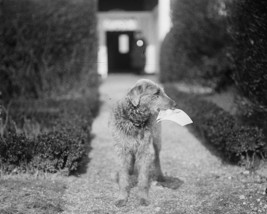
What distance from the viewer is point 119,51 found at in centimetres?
2389

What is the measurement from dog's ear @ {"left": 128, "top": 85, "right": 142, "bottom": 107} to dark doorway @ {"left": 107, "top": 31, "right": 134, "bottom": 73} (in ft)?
61.4

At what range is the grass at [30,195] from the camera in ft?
12.5

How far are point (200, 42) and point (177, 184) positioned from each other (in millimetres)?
6365

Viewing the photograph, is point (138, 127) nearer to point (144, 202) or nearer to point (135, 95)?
point (135, 95)

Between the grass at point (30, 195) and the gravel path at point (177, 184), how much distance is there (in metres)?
0.17

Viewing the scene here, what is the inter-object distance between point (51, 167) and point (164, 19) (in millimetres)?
11616

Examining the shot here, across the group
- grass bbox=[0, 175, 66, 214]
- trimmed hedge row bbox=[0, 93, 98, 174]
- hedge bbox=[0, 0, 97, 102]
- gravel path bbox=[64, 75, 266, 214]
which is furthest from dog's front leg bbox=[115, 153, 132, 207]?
hedge bbox=[0, 0, 97, 102]

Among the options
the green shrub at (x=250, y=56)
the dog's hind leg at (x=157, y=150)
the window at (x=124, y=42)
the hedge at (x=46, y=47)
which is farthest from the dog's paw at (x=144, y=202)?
the window at (x=124, y=42)

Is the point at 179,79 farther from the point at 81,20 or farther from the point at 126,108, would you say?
the point at 126,108

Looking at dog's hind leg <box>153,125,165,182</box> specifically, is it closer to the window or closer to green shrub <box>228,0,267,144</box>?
green shrub <box>228,0,267,144</box>

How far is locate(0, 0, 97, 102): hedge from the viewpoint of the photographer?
881 centimetres

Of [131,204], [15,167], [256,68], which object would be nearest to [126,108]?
[131,204]

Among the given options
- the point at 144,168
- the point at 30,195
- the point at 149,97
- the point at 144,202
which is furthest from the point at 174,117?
the point at 30,195

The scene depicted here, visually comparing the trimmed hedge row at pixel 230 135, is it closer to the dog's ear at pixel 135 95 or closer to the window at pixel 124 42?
the dog's ear at pixel 135 95
